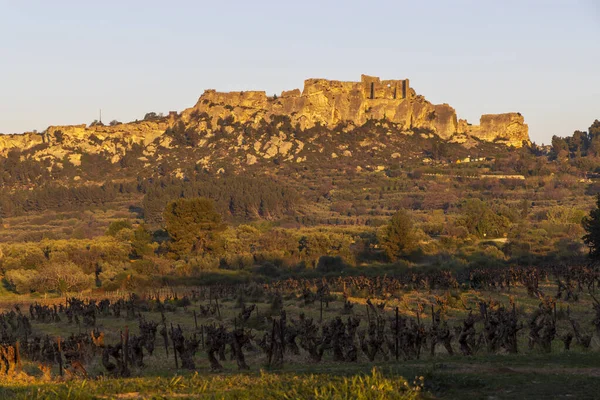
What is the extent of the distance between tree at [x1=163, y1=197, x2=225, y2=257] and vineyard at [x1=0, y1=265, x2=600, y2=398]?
23154 mm

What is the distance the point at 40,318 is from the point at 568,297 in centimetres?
2145

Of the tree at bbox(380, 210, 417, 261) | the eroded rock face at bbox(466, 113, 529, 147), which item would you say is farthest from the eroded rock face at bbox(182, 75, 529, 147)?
the tree at bbox(380, 210, 417, 261)

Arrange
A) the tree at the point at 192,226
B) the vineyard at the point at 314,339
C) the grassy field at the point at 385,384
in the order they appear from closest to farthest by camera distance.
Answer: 1. the grassy field at the point at 385,384
2. the vineyard at the point at 314,339
3. the tree at the point at 192,226

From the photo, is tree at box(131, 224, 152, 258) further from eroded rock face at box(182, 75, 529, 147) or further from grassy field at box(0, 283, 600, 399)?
eroded rock face at box(182, 75, 529, 147)

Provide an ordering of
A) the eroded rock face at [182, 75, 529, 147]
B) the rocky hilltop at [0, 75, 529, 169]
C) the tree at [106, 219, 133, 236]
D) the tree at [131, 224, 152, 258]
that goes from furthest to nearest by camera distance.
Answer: the eroded rock face at [182, 75, 529, 147] < the rocky hilltop at [0, 75, 529, 169] < the tree at [106, 219, 133, 236] < the tree at [131, 224, 152, 258]

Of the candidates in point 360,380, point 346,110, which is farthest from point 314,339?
point 346,110

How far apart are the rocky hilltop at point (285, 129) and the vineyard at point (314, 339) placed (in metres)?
88.1

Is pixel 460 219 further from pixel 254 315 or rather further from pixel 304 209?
pixel 254 315

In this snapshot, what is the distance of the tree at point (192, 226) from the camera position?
66312 mm

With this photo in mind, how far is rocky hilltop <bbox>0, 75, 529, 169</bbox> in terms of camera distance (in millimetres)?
130750

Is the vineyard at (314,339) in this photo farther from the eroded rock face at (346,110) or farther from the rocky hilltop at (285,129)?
the eroded rock face at (346,110)

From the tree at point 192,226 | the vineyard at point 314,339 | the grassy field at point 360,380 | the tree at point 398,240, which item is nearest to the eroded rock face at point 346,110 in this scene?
the tree at point 192,226

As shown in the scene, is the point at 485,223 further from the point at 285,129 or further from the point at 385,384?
the point at 285,129

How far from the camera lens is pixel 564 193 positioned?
334 feet
